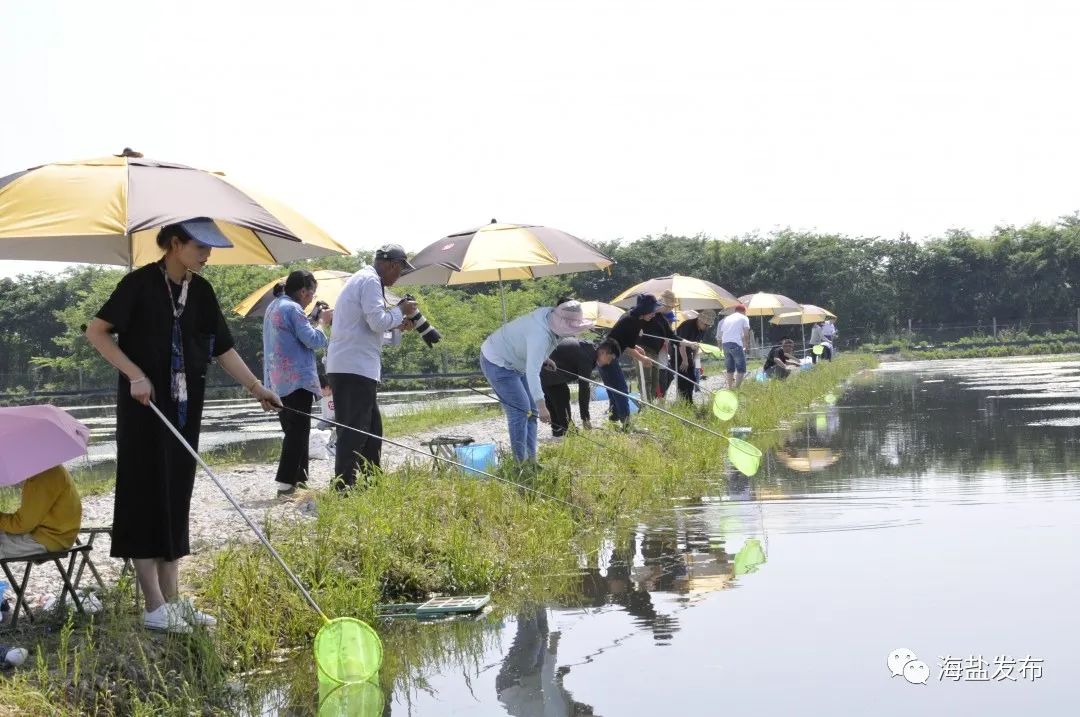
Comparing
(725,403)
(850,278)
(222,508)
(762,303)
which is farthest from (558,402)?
(850,278)

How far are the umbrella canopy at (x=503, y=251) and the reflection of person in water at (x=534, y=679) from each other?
492 centimetres

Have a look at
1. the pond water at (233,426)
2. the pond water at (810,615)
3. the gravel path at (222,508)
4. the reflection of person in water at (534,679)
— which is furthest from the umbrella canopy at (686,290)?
the reflection of person in water at (534,679)

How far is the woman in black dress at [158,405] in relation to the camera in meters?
5.44

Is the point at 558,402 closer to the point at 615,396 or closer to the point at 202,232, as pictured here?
the point at 615,396

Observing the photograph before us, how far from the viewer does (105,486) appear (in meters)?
12.0

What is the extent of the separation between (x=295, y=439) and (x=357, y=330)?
1.67 metres

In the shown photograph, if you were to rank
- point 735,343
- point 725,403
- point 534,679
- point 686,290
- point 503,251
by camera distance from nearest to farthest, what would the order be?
point 534,679 < point 503,251 < point 725,403 < point 686,290 < point 735,343

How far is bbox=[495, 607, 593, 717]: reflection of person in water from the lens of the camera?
4.98 m

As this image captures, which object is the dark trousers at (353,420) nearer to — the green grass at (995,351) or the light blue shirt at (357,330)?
the light blue shirt at (357,330)

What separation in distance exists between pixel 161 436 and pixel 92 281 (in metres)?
53.1

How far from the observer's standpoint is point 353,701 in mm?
5211

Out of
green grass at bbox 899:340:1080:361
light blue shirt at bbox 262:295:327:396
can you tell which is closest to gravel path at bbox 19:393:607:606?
light blue shirt at bbox 262:295:327:396

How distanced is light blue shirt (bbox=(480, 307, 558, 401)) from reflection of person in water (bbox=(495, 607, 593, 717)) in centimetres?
312

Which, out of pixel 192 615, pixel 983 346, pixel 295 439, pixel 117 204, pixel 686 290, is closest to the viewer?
pixel 192 615
